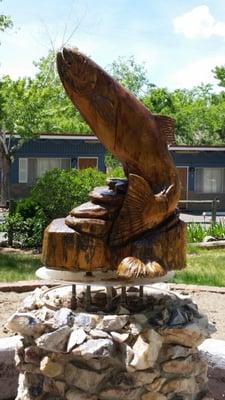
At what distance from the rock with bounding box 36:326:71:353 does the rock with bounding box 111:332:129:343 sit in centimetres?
30

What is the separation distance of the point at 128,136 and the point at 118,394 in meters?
1.71

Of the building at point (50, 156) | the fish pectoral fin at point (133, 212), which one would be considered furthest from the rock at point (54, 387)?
the building at point (50, 156)

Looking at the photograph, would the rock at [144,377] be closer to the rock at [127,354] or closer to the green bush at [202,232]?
the rock at [127,354]

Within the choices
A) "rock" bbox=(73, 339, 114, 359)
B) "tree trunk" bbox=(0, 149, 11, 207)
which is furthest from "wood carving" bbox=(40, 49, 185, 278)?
"tree trunk" bbox=(0, 149, 11, 207)

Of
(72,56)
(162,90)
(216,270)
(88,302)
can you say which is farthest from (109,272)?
(162,90)

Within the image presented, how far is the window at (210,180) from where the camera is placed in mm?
29984

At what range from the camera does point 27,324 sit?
4.09 m

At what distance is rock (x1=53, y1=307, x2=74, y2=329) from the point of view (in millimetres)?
4020

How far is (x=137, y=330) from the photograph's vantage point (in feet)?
13.1

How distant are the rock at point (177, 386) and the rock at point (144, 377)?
0.14m

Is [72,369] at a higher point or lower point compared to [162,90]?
lower

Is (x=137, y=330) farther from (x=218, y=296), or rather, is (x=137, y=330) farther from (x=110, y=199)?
(x=218, y=296)

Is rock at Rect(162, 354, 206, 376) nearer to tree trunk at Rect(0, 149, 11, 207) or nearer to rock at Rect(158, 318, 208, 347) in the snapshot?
rock at Rect(158, 318, 208, 347)

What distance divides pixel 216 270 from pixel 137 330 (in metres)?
7.44
